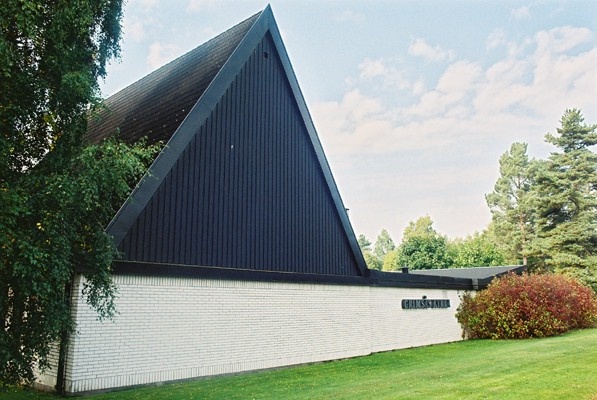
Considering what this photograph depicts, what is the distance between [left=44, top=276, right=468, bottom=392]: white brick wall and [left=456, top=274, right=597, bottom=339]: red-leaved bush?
5.84 metres

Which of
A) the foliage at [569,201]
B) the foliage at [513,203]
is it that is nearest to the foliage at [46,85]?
the foliage at [569,201]

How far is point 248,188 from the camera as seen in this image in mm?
11797

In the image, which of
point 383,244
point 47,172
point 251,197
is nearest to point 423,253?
point 251,197

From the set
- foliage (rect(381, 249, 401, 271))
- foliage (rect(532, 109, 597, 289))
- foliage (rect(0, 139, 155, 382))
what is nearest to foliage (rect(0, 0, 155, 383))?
foliage (rect(0, 139, 155, 382))

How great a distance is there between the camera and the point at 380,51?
19781 mm

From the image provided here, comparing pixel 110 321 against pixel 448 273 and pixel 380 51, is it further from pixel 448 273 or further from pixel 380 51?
pixel 448 273

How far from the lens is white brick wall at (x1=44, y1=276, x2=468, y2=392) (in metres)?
8.62

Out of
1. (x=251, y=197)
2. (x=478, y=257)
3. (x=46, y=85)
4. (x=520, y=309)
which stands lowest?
(x=520, y=309)

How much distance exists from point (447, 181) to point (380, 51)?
1354 inches

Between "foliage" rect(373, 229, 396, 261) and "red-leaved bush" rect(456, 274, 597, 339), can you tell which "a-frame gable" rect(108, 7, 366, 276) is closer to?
"red-leaved bush" rect(456, 274, 597, 339)

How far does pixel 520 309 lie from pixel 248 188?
13.2 metres

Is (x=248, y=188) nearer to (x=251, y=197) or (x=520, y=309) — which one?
(x=251, y=197)

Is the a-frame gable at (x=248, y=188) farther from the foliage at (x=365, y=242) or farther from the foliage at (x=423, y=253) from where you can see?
the foliage at (x=365, y=242)

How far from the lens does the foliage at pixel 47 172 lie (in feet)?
18.5
